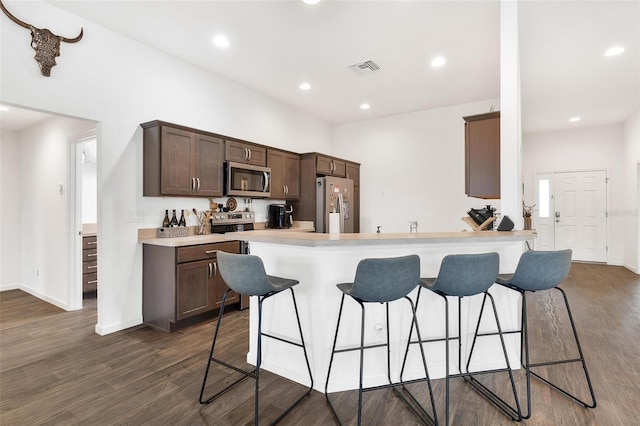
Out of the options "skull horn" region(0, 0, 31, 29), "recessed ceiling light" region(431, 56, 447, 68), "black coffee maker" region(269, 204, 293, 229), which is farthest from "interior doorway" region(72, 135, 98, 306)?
"recessed ceiling light" region(431, 56, 447, 68)

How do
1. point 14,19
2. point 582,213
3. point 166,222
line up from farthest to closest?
point 582,213 → point 166,222 → point 14,19

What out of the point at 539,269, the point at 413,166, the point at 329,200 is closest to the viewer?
the point at 539,269

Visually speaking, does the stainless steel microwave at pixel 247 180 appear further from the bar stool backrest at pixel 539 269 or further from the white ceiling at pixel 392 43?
the bar stool backrest at pixel 539 269

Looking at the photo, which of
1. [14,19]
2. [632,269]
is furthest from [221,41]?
[632,269]

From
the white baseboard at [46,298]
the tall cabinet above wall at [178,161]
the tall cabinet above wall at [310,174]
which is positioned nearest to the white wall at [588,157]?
the tall cabinet above wall at [310,174]

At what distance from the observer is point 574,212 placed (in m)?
7.04

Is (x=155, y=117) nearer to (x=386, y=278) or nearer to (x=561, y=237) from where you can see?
(x=386, y=278)

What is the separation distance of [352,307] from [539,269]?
48.6 inches

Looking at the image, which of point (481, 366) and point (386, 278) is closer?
point (386, 278)

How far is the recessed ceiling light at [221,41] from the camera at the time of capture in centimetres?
331

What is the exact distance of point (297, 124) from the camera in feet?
18.7

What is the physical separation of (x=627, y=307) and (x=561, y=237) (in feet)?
12.1

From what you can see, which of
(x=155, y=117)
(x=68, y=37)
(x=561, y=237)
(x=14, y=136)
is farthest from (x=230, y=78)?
(x=561, y=237)

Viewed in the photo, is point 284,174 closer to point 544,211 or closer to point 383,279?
point 383,279
